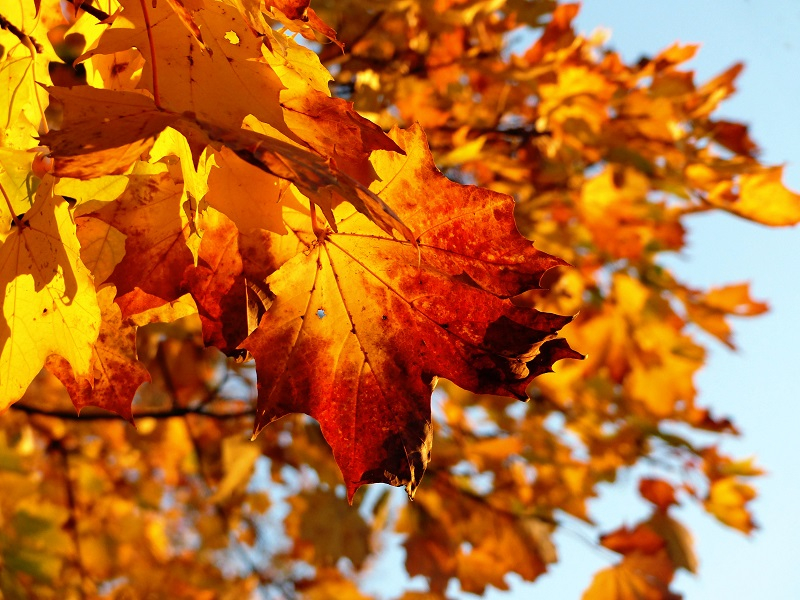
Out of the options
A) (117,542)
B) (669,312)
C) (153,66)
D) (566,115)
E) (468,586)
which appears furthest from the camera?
(117,542)

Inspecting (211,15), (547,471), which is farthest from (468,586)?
(211,15)

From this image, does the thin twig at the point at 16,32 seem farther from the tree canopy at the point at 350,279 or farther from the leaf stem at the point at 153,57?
the leaf stem at the point at 153,57

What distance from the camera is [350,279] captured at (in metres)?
0.90

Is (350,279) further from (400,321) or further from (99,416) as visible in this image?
(99,416)


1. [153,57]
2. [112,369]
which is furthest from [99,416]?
[153,57]

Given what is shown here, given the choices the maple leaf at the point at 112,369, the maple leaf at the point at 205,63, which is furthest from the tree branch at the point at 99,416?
the maple leaf at the point at 205,63

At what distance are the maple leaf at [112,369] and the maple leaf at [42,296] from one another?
39 millimetres

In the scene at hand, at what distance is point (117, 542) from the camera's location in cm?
371

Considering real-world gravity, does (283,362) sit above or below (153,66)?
below

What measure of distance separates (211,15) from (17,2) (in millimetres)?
336

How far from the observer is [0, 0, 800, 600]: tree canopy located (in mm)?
820

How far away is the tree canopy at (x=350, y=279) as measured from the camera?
32.3 inches

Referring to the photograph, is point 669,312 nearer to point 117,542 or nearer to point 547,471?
point 547,471

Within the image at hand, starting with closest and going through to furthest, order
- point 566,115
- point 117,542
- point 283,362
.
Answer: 1. point 283,362
2. point 566,115
3. point 117,542
